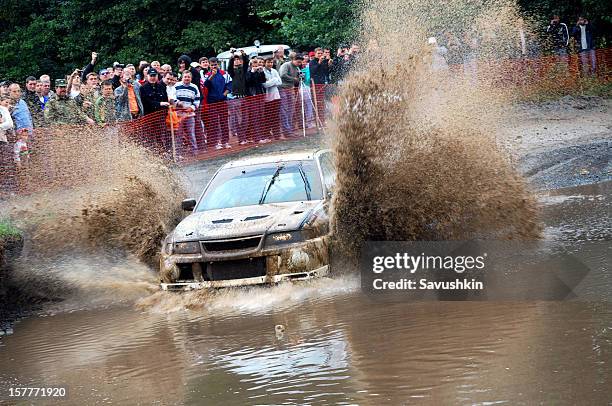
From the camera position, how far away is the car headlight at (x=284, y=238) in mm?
10359

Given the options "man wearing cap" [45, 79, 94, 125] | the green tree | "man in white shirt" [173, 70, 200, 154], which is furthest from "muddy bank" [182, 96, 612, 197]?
the green tree

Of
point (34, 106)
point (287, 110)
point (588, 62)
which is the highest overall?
point (34, 106)

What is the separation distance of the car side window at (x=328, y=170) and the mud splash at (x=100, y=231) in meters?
2.49

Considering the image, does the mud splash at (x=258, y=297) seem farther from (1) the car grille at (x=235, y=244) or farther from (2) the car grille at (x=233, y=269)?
(1) the car grille at (x=235, y=244)

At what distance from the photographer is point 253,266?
1037 centimetres

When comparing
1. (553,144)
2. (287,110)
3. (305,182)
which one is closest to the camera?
(305,182)

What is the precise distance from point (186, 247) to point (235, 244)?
587mm

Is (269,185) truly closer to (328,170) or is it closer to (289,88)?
(328,170)

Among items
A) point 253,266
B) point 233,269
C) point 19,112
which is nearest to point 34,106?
point 19,112

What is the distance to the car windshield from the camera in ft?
37.6

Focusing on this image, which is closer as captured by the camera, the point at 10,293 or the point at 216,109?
the point at 10,293

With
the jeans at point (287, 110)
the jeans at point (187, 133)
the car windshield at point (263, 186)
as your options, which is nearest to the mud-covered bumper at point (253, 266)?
the car windshield at point (263, 186)

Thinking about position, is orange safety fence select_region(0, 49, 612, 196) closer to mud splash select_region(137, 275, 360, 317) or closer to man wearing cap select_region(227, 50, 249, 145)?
man wearing cap select_region(227, 50, 249, 145)

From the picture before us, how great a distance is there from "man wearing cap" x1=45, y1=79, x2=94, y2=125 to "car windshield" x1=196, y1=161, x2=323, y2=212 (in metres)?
6.20
